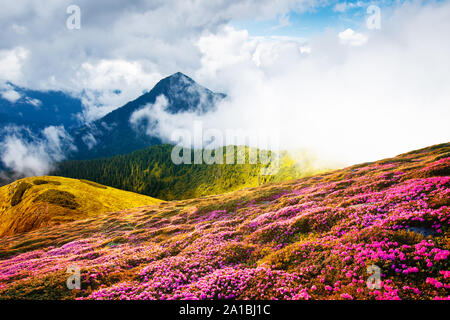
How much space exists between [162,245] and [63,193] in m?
127

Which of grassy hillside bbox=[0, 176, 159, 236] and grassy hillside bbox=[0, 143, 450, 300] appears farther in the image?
grassy hillside bbox=[0, 176, 159, 236]

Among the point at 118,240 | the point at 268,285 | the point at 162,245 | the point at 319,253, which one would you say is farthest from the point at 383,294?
the point at 118,240

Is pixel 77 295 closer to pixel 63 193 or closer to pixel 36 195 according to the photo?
pixel 63 193

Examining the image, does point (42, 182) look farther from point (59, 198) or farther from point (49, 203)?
point (49, 203)

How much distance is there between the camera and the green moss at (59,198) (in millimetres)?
107162

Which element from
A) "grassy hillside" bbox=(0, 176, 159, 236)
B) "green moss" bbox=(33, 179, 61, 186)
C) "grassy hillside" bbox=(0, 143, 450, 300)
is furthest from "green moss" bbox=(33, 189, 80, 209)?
"grassy hillside" bbox=(0, 143, 450, 300)

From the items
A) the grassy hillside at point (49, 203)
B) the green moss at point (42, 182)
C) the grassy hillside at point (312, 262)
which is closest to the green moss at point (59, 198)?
the grassy hillside at point (49, 203)

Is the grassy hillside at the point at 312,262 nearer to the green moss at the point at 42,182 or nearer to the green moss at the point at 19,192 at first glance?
the green moss at the point at 42,182

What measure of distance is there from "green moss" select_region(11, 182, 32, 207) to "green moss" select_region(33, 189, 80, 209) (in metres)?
26.0

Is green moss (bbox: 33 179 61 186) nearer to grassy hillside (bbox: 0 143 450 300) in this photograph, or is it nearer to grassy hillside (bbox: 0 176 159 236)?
grassy hillside (bbox: 0 176 159 236)

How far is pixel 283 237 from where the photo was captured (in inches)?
592

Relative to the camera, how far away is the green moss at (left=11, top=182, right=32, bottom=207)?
12486 centimetres

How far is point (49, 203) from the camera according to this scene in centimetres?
10644

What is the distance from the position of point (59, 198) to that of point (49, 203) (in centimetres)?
492
